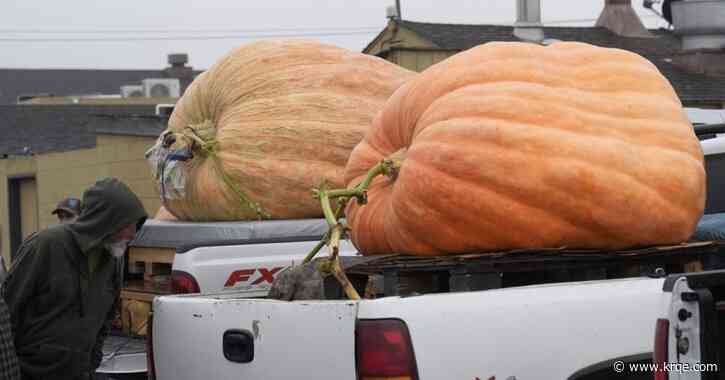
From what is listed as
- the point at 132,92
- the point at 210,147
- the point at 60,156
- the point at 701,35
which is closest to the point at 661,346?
the point at 210,147

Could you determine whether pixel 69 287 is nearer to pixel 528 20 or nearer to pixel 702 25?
pixel 528 20

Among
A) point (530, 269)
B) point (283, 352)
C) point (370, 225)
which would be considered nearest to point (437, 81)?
point (370, 225)

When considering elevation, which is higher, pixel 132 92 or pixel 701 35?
pixel 701 35

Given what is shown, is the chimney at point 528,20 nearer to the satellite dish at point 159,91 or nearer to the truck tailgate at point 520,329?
the truck tailgate at point 520,329

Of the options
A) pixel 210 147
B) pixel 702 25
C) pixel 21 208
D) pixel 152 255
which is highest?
pixel 702 25

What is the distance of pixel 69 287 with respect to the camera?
586 cm

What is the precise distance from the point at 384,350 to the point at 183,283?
8.60ft

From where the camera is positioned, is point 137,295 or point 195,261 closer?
point 195,261

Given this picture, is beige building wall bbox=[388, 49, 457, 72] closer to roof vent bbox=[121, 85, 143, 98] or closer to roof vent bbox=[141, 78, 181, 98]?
roof vent bbox=[141, 78, 181, 98]

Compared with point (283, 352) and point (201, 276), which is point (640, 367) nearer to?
point (283, 352)

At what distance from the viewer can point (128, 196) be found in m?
6.02

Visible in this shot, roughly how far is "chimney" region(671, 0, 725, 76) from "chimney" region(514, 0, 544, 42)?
3.74m

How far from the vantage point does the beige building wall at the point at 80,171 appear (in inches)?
657

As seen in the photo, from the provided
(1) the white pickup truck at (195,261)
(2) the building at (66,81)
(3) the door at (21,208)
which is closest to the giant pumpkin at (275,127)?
(1) the white pickup truck at (195,261)
